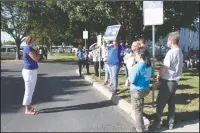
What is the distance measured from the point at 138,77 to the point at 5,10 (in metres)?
9.18

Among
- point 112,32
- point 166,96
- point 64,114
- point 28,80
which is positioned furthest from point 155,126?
point 112,32

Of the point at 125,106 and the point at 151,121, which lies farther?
the point at 125,106

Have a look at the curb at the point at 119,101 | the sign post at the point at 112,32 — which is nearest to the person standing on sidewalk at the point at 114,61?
the curb at the point at 119,101

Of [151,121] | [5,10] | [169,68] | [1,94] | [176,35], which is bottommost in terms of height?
[151,121]

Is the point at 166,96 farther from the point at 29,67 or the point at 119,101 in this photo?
the point at 29,67

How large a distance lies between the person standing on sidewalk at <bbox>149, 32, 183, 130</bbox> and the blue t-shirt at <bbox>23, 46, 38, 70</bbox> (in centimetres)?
250

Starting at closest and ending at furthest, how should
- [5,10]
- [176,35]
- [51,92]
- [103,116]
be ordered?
[176,35], [103,116], [51,92], [5,10]

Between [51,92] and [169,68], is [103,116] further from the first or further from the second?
[51,92]

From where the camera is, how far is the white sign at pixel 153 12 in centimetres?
754

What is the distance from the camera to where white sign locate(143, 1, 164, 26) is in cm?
754

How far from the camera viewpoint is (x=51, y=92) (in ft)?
34.0

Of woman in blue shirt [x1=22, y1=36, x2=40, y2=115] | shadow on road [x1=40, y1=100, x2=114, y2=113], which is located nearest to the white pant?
woman in blue shirt [x1=22, y1=36, x2=40, y2=115]

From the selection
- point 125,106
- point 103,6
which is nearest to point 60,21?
point 103,6

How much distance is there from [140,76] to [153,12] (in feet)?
7.06
